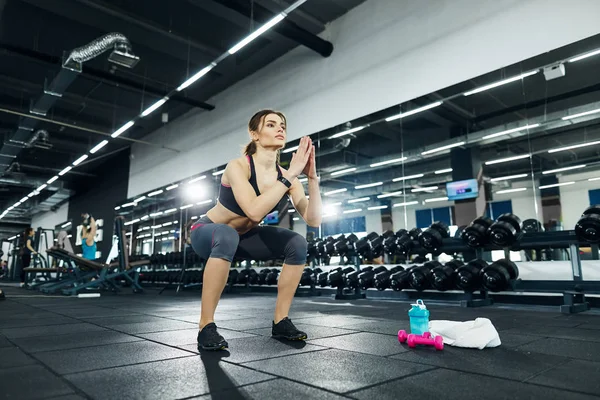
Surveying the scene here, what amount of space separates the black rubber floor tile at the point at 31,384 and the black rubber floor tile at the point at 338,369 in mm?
488

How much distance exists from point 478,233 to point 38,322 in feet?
10.7

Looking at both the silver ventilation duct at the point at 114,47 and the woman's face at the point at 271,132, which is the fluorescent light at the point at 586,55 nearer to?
the woman's face at the point at 271,132

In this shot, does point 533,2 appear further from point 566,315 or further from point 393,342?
point 393,342

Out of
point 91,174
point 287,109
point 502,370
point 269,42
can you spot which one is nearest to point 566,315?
point 502,370

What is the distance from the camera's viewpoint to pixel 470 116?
4848 mm

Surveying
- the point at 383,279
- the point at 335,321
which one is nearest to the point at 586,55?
the point at 383,279

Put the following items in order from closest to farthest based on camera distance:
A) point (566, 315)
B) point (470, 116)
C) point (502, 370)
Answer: point (502, 370), point (566, 315), point (470, 116)

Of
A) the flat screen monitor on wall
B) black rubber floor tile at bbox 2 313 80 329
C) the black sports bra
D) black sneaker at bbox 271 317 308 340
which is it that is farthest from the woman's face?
the flat screen monitor on wall

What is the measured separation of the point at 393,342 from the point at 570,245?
2.18 m

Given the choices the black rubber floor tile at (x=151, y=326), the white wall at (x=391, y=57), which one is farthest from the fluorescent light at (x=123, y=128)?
the black rubber floor tile at (x=151, y=326)

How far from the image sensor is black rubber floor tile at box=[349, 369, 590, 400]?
852mm

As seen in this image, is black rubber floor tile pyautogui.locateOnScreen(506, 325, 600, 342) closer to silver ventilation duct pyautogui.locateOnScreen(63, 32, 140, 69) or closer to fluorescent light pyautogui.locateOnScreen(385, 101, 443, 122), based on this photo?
fluorescent light pyautogui.locateOnScreen(385, 101, 443, 122)

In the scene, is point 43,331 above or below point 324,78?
below

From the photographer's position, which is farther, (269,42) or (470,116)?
(269,42)
